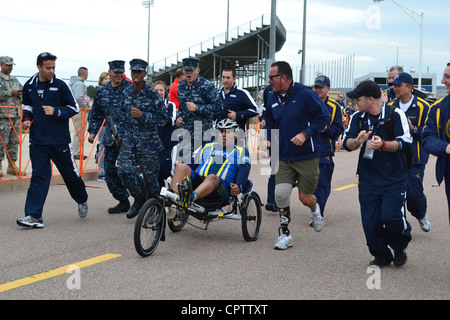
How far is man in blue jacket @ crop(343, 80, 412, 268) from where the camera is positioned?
5.71 meters

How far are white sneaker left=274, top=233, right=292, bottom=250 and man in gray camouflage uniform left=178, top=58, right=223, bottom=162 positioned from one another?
2.25m

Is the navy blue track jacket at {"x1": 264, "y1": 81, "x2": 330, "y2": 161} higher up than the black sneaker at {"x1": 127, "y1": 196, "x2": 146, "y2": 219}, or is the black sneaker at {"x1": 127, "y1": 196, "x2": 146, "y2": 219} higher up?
the navy blue track jacket at {"x1": 264, "y1": 81, "x2": 330, "y2": 161}

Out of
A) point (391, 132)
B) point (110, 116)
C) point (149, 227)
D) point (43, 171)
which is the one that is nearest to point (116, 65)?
point (110, 116)

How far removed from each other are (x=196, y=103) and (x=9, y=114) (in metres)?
4.71

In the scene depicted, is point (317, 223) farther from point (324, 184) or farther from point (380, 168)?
point (380, 168)

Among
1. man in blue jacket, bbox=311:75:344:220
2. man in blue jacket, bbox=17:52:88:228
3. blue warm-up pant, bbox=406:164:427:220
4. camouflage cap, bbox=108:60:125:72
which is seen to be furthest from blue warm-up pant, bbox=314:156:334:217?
man in blue jacket, bbox=17:52:88:228

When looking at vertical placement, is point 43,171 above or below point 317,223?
above

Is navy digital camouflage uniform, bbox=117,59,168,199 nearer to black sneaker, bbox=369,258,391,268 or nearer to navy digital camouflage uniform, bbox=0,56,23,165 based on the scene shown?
black sneaker, bbox=369,258,391,268

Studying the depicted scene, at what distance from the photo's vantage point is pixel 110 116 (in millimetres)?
8586

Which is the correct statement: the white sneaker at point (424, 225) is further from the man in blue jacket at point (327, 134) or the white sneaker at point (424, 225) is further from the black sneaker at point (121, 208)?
the black sneaker at point (121, 208)

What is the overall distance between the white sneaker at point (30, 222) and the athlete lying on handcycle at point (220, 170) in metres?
1.96

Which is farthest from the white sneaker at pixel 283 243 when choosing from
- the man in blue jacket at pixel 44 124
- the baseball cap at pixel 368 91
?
the man in blue jacket at pixel 44 124
